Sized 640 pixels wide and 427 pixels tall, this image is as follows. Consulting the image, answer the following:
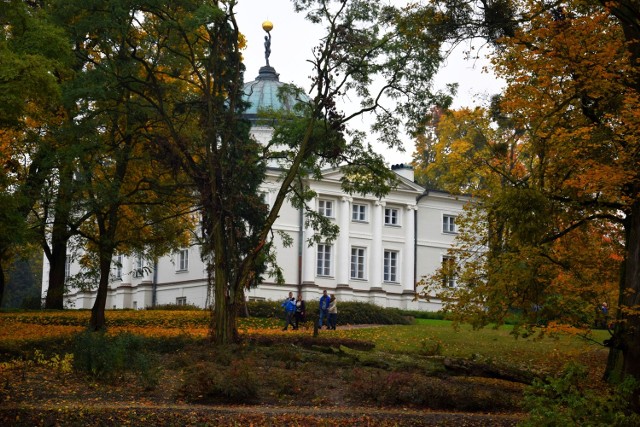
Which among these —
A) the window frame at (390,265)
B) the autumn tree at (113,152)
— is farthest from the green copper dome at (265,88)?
the autumn tree at (113,152)

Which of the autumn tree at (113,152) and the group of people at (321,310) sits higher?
the autumn tree at (113,152)

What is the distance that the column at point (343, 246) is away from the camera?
178ft

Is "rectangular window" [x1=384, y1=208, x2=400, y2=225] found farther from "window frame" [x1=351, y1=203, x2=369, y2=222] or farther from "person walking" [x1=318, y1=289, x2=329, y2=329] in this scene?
"person walking" [x1=318, y1=289, x2=329, y2=329]

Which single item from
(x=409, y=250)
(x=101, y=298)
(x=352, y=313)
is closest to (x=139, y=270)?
(x=101, y=298)

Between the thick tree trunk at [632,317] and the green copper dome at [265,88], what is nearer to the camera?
the thick tree trunk at [632,317]

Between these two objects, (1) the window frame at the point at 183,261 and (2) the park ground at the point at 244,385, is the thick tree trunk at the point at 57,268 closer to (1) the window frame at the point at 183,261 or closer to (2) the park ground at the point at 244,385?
(2) the park ground at the point at 244,385

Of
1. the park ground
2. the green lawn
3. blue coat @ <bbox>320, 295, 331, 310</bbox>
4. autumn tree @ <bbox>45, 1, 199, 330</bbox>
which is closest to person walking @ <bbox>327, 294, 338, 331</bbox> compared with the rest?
blue coat @ <bbox>320, 295, 331, 310</bbox>

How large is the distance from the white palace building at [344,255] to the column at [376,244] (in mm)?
57

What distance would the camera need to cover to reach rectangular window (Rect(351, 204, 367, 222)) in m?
55.8

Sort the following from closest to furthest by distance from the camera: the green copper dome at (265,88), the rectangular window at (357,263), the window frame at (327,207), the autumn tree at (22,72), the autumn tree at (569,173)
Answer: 1. the autumn tree at (22,72)
2. the autumn tree at (569,173)
3. the window frame at (327,207)
4. the rectangular window at (357,263)
5. the green copper dome at (265,88)

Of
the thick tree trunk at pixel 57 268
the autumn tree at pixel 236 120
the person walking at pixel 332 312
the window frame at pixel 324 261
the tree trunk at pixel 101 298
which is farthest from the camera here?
the window frame at pixel 324 261

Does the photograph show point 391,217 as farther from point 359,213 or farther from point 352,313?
point 352,313

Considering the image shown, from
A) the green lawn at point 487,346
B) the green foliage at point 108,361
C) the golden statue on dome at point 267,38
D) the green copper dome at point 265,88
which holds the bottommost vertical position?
the green foliage at point 108,361

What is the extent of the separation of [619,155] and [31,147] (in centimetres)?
1884
